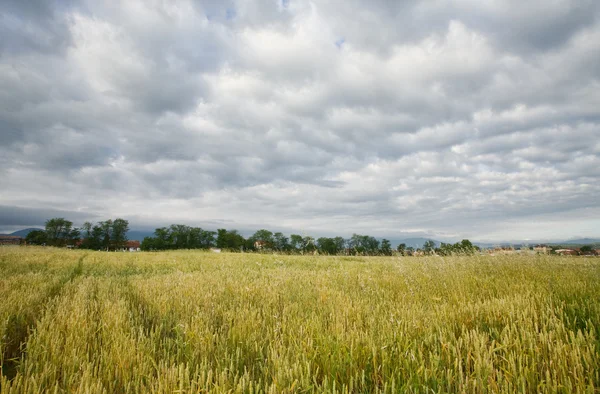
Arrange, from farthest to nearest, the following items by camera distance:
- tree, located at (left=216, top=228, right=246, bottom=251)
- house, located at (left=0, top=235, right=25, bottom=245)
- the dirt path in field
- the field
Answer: tree, located at (left=216, top=228, right=246, bottom=251)
house, located at (left=0, top=235, right=25, bottom=245)
the dirt path in field
the field

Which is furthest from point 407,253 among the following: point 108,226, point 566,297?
point 108,226

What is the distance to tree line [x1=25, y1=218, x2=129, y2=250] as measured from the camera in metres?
119

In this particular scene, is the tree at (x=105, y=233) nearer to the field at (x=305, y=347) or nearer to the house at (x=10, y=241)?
the house at (x=10, y=241)

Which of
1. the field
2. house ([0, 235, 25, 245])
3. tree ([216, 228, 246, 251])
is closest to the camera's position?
the field

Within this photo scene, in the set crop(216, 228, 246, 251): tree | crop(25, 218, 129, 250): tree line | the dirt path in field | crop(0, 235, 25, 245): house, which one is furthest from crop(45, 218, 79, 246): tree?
the dirt path in field

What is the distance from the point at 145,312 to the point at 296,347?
3009mm

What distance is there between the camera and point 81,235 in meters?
127

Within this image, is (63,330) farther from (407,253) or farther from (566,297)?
(407,253)

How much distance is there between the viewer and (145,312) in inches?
167

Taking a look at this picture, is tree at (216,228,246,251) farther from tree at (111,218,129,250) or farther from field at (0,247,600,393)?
field at (0,247,600,393)

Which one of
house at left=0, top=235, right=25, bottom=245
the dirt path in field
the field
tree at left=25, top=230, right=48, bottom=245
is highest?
the field

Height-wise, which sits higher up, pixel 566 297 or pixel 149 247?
pixel 566 297

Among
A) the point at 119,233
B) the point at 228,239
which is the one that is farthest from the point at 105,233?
the point at 228,239

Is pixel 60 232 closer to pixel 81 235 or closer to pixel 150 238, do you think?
pixel 81 235
